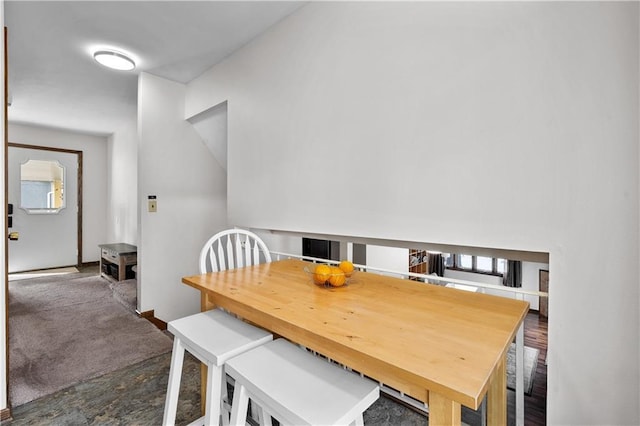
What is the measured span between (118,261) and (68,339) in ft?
5.66

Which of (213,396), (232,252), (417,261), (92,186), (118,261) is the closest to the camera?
(213,396)

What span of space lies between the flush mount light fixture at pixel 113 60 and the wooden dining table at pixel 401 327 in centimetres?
220

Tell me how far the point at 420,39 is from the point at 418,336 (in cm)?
134

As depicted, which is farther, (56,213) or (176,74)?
(56,213)

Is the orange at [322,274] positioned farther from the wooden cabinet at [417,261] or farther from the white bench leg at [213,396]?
the wooden cabinet at [417,261]

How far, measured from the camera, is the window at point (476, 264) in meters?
4.88

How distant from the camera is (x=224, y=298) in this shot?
129 centimetres

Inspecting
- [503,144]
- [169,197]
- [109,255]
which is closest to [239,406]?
[503,144]

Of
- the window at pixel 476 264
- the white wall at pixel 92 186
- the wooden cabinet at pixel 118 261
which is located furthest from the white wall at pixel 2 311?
the window at pixel 476 264

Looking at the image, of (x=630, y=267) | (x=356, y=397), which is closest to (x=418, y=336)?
(x=356, y=397)

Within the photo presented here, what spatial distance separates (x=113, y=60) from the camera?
2604mm

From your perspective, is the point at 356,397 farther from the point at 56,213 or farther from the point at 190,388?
the point at 56,213

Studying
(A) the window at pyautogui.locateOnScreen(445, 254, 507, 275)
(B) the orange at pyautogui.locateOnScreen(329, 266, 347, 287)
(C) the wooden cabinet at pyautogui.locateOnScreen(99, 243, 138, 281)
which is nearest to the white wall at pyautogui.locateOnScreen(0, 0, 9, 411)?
(B) the orange at pyautogui.locateOnScreen(329, 266, 347, 287)

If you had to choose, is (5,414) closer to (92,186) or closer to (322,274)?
(322,274)
